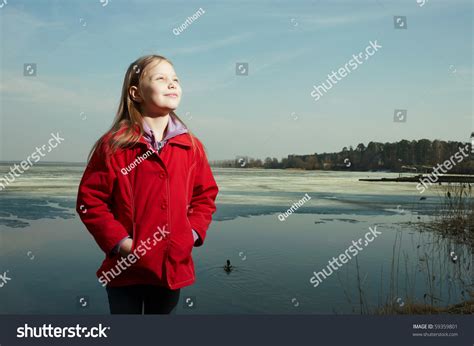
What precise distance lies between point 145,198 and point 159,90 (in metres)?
0.55

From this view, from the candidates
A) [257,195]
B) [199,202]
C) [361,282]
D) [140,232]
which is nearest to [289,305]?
[361,282]

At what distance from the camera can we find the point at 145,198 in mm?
2293

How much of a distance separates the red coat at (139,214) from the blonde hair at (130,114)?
2.1 inches

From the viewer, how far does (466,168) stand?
18.9 feet

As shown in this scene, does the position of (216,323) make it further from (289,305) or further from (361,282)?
(361,282)

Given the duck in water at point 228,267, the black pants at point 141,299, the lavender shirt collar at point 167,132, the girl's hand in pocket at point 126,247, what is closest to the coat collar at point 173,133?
the lavender shirt collar at point 167,132

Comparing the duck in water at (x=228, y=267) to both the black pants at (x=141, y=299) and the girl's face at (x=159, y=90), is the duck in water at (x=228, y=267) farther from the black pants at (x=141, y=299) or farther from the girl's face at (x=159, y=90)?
the girl's face at (x=159, y=90)

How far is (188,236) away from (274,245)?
7.63ft

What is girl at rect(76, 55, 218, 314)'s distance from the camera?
2.28 m

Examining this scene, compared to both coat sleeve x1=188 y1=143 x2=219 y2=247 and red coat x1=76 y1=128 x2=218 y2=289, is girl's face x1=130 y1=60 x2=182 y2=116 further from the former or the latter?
coat sleeve x1=188 y1=143 x2=219 y2=247

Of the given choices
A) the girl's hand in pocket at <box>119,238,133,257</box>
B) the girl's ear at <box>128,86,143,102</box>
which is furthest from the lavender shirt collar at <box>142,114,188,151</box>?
the girl's hand in pocket at <box>119,238,133,257</box>

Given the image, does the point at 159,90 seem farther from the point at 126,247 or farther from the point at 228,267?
the point at 228,267

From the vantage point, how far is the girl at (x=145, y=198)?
228 centimetres

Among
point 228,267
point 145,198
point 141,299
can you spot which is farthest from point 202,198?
point 228,267
